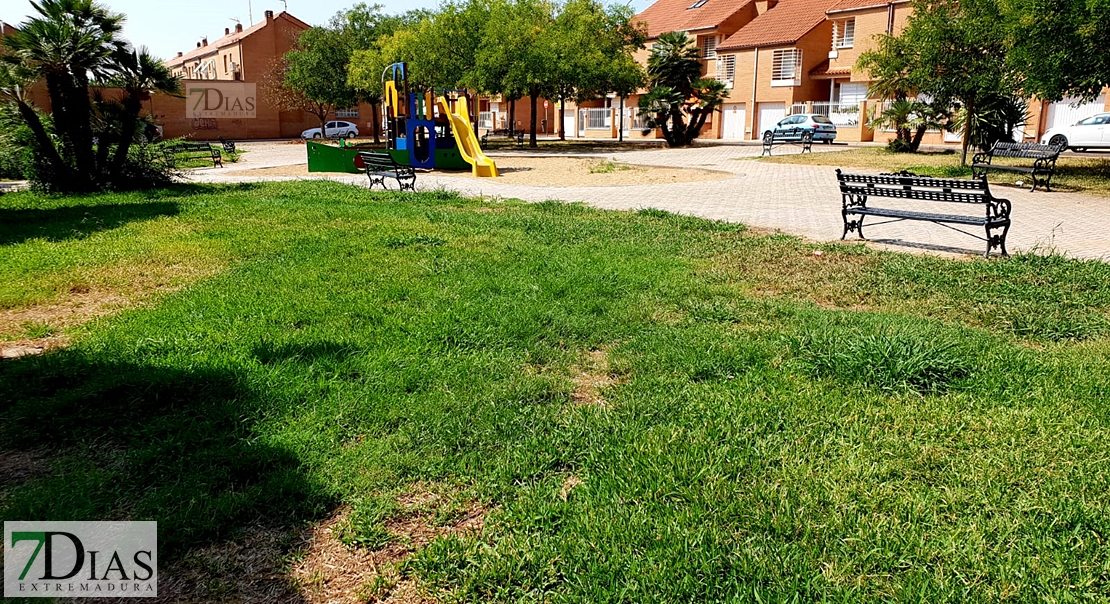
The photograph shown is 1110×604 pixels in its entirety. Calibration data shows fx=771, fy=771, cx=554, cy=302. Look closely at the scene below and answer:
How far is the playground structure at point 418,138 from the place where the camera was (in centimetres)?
2153

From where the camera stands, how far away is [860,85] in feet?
127

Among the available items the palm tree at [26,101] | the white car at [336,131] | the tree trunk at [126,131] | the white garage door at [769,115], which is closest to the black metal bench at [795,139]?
the white garage door at [769,115]

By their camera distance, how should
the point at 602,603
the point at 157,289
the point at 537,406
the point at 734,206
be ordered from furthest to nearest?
the point at 734,206, the point at 157,289, the point at 537,406, the point at 602,603

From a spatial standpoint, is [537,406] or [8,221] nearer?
[537,406]

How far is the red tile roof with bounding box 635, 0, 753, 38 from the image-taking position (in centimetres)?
4716

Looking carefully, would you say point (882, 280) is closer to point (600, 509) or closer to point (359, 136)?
point (600, 509)

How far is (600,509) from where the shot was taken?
120 inches

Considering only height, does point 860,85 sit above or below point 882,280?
above

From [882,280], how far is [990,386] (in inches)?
108

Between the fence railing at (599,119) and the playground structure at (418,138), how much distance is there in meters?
27.8

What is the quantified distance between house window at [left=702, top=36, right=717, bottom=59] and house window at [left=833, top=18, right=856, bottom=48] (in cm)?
879

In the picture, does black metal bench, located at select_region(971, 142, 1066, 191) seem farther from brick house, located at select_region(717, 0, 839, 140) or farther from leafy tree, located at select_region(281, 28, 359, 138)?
leafy tree, located at select_region(281, 28, 359, 138)

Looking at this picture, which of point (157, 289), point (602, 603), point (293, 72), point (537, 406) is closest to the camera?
point (602, 603)

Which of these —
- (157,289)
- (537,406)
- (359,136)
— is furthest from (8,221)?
(359,136)
